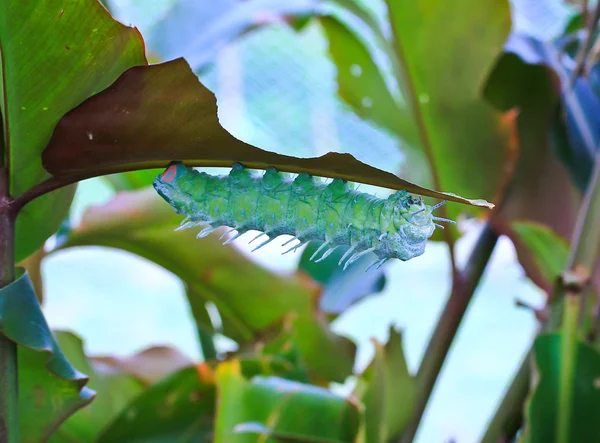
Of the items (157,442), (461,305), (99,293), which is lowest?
(99,293)

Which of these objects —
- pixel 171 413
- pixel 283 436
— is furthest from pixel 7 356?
pixel 171 413

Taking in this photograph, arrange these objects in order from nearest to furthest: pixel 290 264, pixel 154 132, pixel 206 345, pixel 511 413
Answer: pixel 154 132 → pixel 511 413 → pixel 206 345 → pixel 290 264

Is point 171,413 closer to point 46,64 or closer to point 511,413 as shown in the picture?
point 511,413

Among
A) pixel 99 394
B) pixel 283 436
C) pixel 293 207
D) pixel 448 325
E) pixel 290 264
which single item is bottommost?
pixel 290 264

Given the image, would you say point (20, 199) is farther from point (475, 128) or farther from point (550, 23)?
point (550, 23)

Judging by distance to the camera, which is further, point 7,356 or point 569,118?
point 569,118

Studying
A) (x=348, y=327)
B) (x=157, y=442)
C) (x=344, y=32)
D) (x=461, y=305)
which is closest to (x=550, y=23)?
(x=348, y=327)
